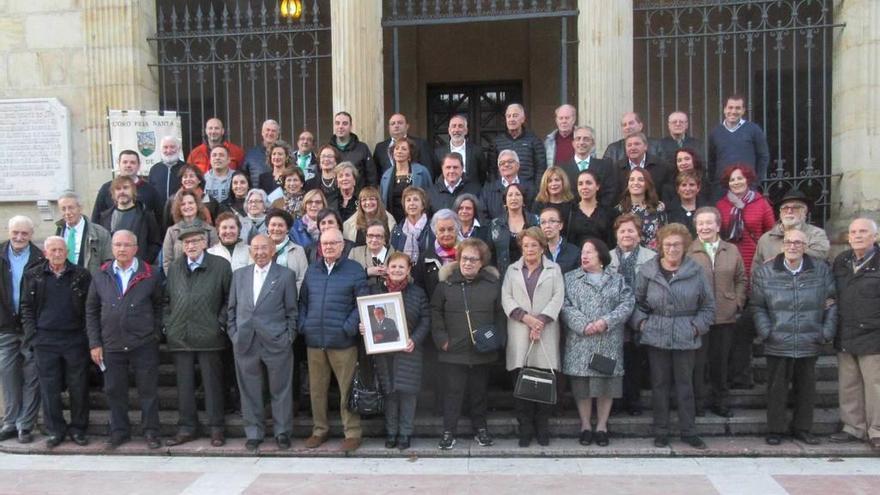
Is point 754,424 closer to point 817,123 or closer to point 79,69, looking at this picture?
point 817,123

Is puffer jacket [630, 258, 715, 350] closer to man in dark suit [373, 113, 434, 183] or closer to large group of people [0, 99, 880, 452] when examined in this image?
large group of people [0, 99, 880, 452]

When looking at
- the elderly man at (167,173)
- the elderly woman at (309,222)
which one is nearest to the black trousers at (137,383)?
the elderly woman at (309,222)

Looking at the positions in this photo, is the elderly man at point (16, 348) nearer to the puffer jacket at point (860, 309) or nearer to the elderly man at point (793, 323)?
the elderly man at point (793, 323)

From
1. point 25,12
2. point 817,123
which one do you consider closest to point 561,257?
point 817,123

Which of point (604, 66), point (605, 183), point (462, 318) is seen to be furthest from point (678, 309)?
point (604, 66)

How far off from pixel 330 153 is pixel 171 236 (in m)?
1.63

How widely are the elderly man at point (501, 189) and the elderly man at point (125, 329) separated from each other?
289 cm

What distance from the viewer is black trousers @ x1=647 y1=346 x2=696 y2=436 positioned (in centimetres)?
611

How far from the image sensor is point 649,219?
6.71 m

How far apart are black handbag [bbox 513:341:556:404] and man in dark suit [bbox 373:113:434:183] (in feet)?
8.70

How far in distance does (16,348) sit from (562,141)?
5.36 meters

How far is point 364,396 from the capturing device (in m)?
6.16

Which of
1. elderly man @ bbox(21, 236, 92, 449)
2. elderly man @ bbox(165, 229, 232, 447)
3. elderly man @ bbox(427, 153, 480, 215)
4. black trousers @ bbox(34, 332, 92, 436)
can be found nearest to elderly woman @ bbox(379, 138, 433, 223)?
elderly man @ bbox(427, 153, 480, 215)

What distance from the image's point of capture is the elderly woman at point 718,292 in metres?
6.32
